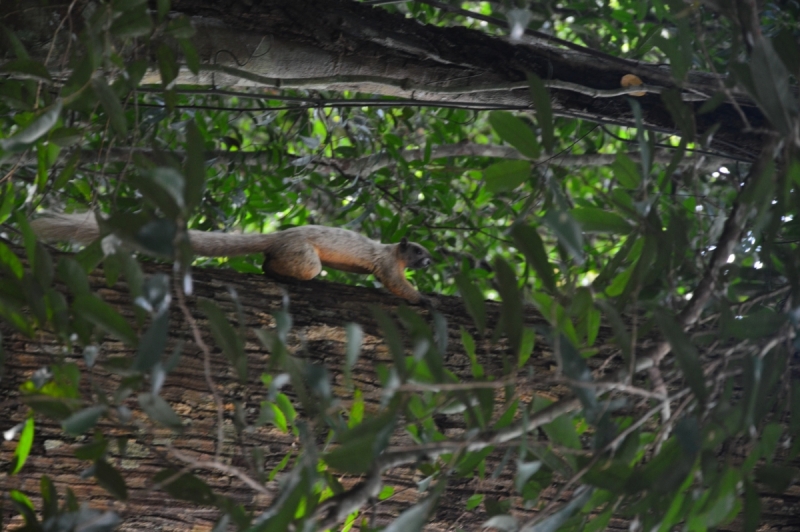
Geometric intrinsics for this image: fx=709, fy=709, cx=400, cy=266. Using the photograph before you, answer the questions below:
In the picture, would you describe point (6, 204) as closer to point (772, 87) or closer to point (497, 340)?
point (497, 340)

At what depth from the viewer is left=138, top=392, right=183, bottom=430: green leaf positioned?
3.39ft

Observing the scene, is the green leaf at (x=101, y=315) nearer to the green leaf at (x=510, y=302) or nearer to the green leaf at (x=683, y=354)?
the green leaf at (x=510, y=302)

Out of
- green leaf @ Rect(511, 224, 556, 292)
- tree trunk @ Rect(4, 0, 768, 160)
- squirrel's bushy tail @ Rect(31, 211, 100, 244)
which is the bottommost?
green leaf @ Rect(511, 224, 556, 292)

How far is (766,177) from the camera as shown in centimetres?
118

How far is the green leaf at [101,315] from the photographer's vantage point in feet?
3.74

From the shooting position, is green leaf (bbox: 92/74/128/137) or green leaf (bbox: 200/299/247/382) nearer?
green leaf (bbox: 200/299/247/382)

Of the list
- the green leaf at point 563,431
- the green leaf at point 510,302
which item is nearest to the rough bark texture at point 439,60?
the green leaf at point 510,302

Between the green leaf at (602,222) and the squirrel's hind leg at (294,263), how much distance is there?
145cm

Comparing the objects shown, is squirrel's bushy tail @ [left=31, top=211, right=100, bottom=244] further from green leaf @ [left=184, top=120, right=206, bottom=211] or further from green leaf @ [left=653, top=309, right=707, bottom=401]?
green leaf @ [left=653, top=309, right=707, bottom=401]

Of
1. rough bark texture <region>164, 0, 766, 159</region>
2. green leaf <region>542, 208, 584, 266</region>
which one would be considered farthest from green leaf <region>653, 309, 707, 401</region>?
rough bark texture <region>164, 0, 766, 159</region>

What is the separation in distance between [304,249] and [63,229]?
34.1 inches

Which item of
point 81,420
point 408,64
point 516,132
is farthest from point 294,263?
point 81,420

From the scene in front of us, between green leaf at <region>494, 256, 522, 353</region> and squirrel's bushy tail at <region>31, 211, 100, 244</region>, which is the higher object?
squirrel's bushy tail at <region>31, 211, 100, 244</region>

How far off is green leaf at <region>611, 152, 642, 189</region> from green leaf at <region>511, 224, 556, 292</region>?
0.28 metres
